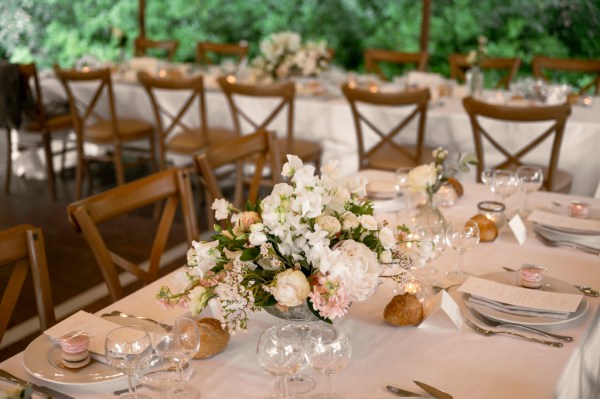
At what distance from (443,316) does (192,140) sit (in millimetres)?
3257

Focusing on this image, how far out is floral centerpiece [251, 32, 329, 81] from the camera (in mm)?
4770

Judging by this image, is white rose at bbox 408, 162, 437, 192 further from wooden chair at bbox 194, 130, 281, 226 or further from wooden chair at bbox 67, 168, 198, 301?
wooden chair at bbox 67, 168, 198, 301

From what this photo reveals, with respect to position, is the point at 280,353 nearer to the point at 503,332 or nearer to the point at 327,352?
the point at 327,352

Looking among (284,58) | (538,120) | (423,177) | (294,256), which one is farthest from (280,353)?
(284,58)

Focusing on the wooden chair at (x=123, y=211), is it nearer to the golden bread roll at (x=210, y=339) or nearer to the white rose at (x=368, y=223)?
the golden bread roll at (x=210, y=339)

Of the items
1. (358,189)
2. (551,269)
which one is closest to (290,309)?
(358,189)

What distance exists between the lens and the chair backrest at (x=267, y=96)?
13.6ft

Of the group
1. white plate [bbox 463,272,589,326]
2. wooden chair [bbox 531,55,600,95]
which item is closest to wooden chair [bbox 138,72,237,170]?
wooden chair [bbox 531,55,600,95]

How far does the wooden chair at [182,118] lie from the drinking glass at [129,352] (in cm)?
311

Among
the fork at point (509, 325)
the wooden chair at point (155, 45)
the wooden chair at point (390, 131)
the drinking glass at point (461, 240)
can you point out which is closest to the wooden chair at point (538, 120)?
the wooden chair at point (390, 131)

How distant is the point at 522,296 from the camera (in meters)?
1.76

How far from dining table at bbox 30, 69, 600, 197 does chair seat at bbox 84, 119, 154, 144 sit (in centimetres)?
18

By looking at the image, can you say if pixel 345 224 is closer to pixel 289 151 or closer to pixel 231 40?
pixel 289 151

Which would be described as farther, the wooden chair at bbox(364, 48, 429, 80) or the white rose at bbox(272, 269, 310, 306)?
the wooden chair at bbox(364, 48, 429, 80)
